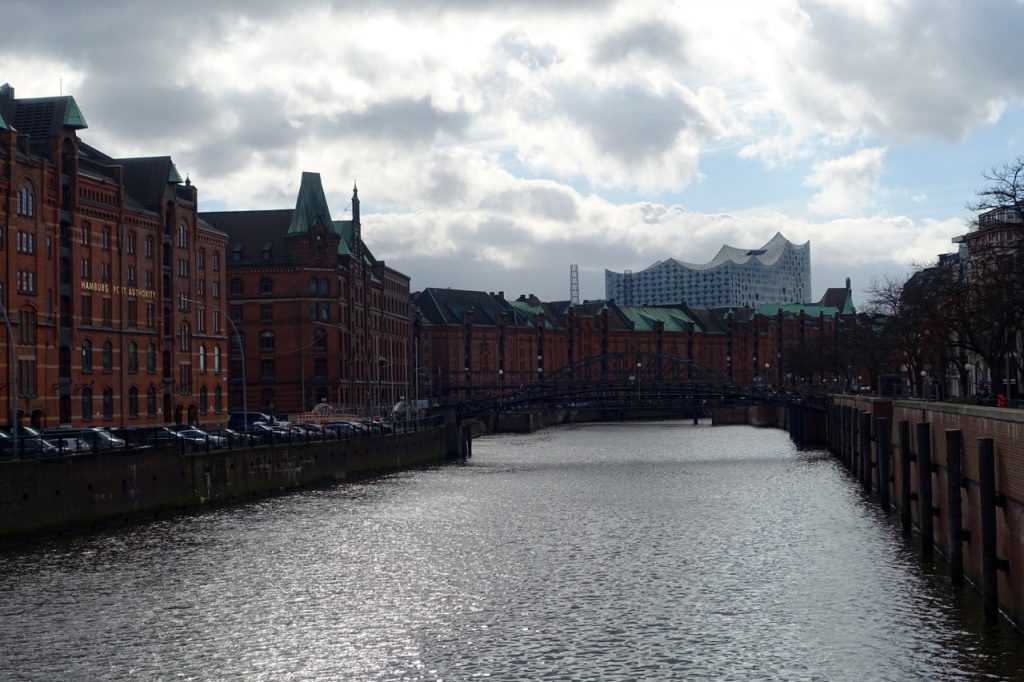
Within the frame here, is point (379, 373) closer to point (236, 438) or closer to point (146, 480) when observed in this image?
point (236, 438)

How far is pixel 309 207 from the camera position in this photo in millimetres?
130750

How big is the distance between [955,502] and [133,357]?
64620mm

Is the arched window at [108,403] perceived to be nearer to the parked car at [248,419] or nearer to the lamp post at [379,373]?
the parked car at [248,419]

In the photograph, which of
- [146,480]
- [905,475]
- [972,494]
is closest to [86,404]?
[146,480]

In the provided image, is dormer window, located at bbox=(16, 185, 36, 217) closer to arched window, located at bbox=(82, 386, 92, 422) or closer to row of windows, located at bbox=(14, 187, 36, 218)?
row of windows, located at bbox=(14, 187, 36, 218)

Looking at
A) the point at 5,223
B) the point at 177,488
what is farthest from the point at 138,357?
the point at 177,488

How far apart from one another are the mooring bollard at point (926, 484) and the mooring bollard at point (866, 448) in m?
25.3

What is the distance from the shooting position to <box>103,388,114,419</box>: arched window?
3356 inches

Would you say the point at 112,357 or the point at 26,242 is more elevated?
the point at 26,242

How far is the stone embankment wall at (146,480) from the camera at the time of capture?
49.2 meters

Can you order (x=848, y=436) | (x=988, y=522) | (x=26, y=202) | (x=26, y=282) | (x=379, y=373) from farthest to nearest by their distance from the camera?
(x=379, y=373) < (x=848, y=436) < (x=26, y=282) < (x=26, y=202) < (x=988, y=522)

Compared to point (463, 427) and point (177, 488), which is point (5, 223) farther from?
point (463, 427)

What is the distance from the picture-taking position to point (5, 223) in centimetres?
7319

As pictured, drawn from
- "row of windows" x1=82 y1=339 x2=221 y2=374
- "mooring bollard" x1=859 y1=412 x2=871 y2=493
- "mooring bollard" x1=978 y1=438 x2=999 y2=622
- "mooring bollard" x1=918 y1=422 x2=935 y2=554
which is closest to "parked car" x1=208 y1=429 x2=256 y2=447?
"row of windows" x1=82 y1=339 x2=221 y2=374
